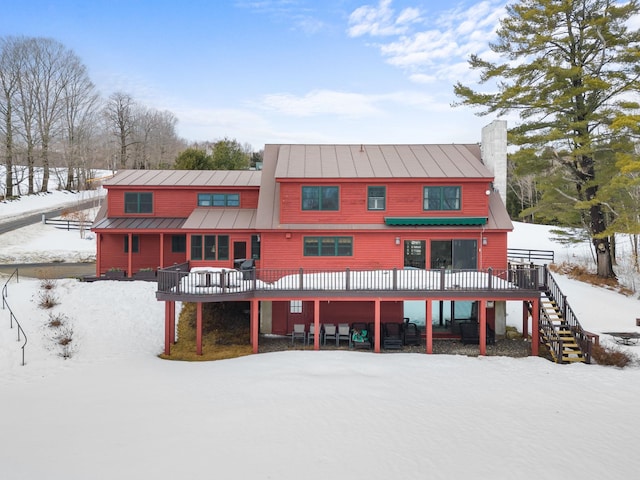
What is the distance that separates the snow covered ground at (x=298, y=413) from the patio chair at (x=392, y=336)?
0.91 m

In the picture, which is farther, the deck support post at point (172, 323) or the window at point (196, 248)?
the window at point (196, 248)

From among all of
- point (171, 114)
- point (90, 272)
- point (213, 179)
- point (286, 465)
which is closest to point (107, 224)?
point (90, 272)

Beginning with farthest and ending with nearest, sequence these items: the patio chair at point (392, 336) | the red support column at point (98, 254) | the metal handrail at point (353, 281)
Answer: the red support column at point (98, 254) < the patio chair at point (392, 336) < the metal handrail at point (353, 281)

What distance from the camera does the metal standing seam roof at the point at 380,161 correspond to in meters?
18.3

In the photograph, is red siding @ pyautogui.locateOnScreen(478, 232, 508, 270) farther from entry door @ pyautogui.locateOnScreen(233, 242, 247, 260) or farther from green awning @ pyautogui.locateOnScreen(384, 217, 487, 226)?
entry door @ pyautogui.locateOnScreen(233, 242, 247, 260)

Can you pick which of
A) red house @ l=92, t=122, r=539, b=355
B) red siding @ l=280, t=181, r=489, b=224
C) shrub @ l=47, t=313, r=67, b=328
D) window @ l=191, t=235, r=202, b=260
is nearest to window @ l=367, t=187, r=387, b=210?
red house @ l=92, t=122, r=539, b=355

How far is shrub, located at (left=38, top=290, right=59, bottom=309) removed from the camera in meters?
17.3

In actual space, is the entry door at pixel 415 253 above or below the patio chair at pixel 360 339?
above

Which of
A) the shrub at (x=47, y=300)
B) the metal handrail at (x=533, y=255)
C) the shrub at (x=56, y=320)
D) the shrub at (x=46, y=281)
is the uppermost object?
the metal handrail at (x=533, y=255)

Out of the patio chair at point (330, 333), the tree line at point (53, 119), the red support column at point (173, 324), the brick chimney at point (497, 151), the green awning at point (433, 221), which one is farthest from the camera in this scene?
the tree line at point (53, 119)

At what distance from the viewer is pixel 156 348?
16.3 meters

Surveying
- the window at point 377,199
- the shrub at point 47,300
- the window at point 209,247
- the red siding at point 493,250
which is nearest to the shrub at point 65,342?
A: the shrub at point 47,300

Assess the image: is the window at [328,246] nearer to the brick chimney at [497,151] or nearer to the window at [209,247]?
the window at [209,247]

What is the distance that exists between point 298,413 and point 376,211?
407 inches
